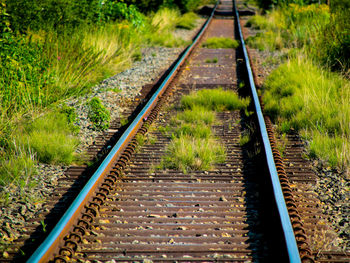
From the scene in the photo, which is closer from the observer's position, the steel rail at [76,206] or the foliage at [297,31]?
the steel rail at [76,206]

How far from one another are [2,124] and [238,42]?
31.7ft

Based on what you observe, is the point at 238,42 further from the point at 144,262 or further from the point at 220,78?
the point at 144,262

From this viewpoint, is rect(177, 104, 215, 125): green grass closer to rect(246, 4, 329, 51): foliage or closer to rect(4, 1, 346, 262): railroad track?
rect(4, 1, 346, 262): railroad track

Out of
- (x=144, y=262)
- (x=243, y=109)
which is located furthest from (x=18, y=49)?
(x=144, y=262)

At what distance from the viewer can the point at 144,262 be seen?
2553mm

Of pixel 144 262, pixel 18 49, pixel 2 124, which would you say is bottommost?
pixel 144 262

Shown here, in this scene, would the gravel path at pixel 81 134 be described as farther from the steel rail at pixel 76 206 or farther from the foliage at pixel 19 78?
the foliage at pixel 19 78

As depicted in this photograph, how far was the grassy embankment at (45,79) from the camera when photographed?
4.21 metres

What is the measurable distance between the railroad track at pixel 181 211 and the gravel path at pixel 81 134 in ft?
0.51

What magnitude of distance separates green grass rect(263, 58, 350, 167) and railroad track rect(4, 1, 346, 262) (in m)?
0.41

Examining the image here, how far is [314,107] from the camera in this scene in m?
5.33

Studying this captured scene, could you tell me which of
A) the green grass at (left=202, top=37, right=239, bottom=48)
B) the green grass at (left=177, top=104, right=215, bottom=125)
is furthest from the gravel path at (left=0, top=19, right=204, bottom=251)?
the green grass at (left=202, top=37, right=239, bottom=48)

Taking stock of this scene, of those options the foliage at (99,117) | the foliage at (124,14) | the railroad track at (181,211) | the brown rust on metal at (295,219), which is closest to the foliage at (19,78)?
the foliage at (99,117)

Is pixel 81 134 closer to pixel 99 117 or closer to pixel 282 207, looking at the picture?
pixel 99 117
